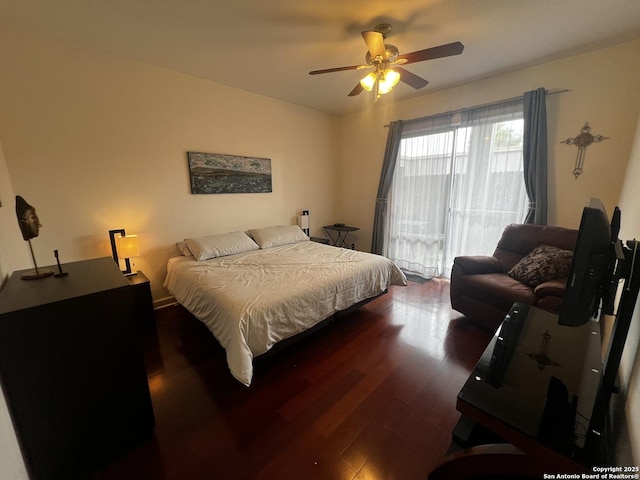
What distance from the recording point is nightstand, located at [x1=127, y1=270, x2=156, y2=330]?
237cm

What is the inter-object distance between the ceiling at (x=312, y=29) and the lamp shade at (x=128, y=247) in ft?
5.74

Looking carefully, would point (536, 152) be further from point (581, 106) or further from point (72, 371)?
point (72, 371)

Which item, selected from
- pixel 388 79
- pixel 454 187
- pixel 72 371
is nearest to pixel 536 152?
pixel 454 187

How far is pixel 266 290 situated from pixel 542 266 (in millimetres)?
2457

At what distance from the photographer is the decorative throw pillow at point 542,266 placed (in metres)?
2.19

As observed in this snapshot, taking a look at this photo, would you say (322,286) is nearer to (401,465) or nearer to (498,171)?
(401,465)

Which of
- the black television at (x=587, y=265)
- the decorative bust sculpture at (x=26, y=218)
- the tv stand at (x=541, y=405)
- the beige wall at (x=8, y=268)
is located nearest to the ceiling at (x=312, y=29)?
the beige wall at (x=8, y=268)

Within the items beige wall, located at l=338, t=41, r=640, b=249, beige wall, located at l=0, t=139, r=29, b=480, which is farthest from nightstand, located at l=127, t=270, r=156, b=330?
beige wall, located at l=338, t=41, r=640, b=249

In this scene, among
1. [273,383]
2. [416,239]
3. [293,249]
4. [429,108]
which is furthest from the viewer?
[416,239]

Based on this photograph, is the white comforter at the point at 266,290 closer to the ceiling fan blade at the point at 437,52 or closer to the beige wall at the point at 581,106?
the ceiling fan blade at the point at 437,52

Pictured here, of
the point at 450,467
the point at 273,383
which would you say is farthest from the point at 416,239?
the point at 450,467

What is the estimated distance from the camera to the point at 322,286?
6.97 ft

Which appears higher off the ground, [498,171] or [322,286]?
[498,171]

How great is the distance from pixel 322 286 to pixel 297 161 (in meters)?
2.66
